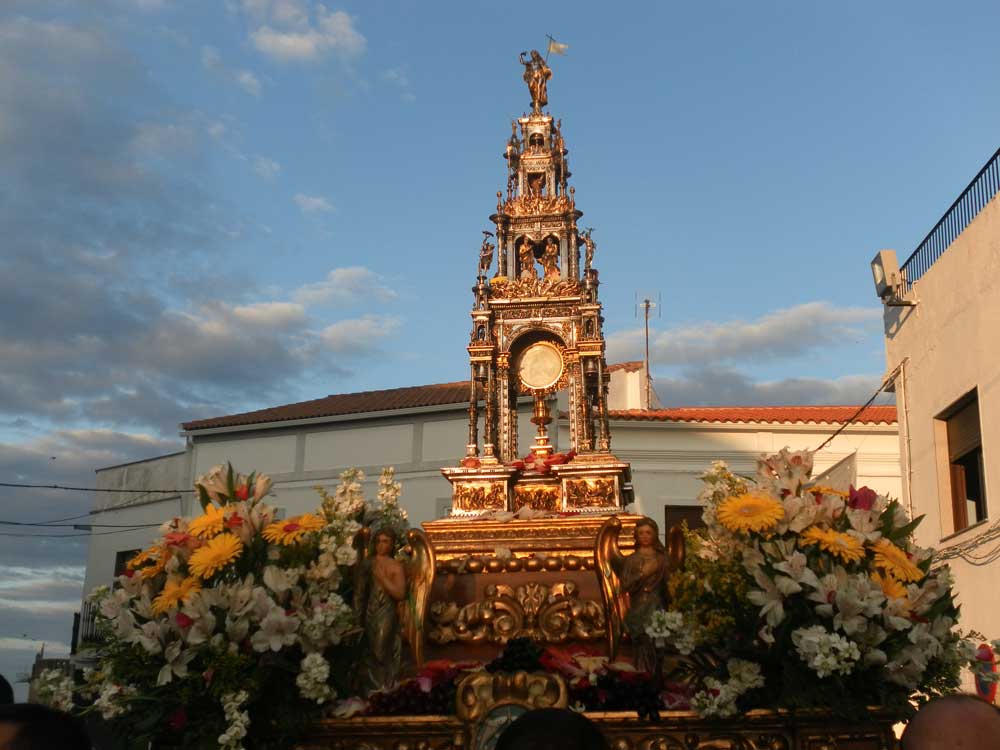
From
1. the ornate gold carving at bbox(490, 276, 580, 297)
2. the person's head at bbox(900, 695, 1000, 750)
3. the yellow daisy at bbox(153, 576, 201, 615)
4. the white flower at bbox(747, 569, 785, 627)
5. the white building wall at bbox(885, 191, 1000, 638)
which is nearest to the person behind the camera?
the person's head at bbox(900, 695, 1000, 750)

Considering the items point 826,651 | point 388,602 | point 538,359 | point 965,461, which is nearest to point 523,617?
point 388,602

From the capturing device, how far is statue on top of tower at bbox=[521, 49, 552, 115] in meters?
11.9

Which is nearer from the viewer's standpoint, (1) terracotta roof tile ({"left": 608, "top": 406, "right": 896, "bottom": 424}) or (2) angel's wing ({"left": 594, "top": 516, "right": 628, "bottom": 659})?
(2) angel's wing ({"left": 594, "top": 516, "right": 628, "bottom": 659})

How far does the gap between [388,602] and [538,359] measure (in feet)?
13.1

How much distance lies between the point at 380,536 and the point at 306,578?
0.81m

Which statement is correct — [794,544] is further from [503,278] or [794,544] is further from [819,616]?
[503,278]

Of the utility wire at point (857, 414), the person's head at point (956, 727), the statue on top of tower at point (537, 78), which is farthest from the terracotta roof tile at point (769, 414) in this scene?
the person's head at point (956, 727)

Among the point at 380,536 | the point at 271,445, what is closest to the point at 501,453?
the point at 380,536

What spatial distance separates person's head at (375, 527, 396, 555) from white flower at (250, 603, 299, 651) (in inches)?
43.5

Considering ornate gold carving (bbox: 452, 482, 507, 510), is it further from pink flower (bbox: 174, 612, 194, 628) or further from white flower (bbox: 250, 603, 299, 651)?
pink flower (bbox: 174, 612, 194, 628)

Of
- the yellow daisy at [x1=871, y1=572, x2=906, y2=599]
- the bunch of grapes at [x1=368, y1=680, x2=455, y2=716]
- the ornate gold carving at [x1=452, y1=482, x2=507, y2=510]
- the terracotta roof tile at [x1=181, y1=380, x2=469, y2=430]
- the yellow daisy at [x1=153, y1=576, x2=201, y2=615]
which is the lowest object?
the bunch of grapes at [x1=368, y1=680, x2=455, y2=716]

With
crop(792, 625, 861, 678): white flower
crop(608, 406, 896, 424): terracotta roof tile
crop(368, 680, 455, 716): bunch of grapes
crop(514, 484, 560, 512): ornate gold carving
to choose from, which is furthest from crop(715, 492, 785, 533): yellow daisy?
crop(608, 406, 896, 424): terracotta roof tile

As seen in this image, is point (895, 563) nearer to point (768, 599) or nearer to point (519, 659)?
point (768, 599)

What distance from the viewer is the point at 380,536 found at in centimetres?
721
